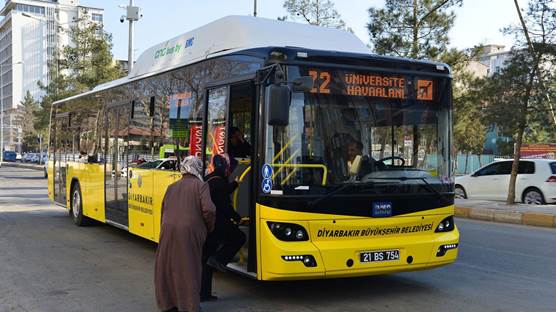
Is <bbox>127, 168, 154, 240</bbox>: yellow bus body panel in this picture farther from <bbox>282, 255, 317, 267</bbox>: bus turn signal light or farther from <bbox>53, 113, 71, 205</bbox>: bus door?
<bbox>53, 113, 71, 205</bbox>: bus door

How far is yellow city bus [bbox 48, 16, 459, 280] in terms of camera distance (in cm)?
577

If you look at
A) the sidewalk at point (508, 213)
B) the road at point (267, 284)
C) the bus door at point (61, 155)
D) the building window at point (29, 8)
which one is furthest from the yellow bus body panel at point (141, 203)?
the building window at point (29, 8)

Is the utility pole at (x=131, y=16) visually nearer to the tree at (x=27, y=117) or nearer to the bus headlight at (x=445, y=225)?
the bus headlight at (x=445, y=225)

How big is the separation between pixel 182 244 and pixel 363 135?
2203 mm

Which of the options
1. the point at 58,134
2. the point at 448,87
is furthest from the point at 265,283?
the point at 58,134

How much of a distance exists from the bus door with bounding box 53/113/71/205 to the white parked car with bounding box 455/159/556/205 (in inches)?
503

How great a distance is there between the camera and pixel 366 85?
617 cm

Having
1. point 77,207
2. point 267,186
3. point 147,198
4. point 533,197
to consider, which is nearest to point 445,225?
point 267,186

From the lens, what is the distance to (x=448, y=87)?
6688mm

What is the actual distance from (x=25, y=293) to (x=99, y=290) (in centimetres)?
79

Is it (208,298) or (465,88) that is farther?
(465,88)

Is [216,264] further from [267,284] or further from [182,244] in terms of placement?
[182,244]

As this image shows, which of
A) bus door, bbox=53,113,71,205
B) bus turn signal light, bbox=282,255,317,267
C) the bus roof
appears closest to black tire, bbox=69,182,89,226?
bus door, bbox=53,113,71,205

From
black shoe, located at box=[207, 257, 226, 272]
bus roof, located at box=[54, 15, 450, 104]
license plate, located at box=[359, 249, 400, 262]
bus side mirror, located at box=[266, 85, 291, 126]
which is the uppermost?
bus roof, located at box=[54, 15, 450, 104]
